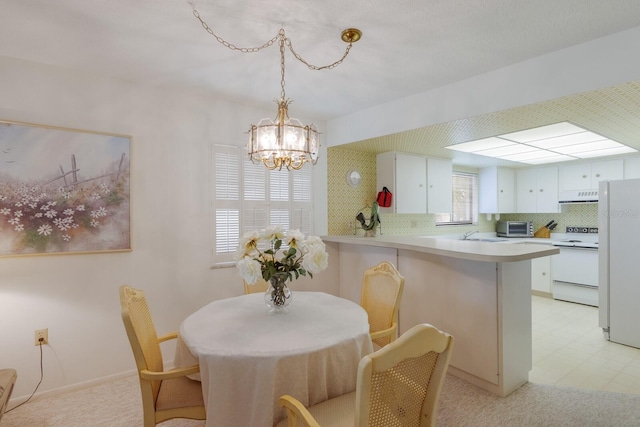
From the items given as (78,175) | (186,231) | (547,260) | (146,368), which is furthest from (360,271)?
(547,260)

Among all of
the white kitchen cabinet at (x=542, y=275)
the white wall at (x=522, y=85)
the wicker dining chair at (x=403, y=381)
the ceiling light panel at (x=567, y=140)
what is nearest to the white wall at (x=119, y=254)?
the white wall at (x=522, y=85)

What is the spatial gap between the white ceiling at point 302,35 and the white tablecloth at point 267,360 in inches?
67.5

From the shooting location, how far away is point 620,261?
332 centimetres

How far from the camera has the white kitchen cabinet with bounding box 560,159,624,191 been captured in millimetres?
4527

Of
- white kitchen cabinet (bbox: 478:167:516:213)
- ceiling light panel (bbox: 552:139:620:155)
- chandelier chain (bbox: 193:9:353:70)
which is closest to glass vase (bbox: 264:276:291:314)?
chandelier chain (bbox: 193:9:353:70)

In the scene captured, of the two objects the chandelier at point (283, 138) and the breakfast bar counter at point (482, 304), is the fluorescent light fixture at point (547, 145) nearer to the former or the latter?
the breakfast bar counter at point (482, 304)

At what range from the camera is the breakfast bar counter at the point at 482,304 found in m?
2.33

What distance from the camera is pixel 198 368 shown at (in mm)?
1589

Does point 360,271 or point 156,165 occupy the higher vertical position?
point 156,165

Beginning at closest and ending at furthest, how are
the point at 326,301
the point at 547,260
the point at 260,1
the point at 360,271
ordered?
1. the point at 260,1
2. the point at 326,301
3. the point at 360,271
4. the point at 547,260

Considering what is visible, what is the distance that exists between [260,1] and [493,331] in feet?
8.54

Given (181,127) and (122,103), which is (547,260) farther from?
(122,103)

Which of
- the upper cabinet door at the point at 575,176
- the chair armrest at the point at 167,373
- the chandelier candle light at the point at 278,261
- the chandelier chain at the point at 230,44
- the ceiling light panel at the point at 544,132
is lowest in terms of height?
the chair armrest at the point at 167,373

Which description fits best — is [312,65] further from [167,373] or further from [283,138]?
[167,373]
